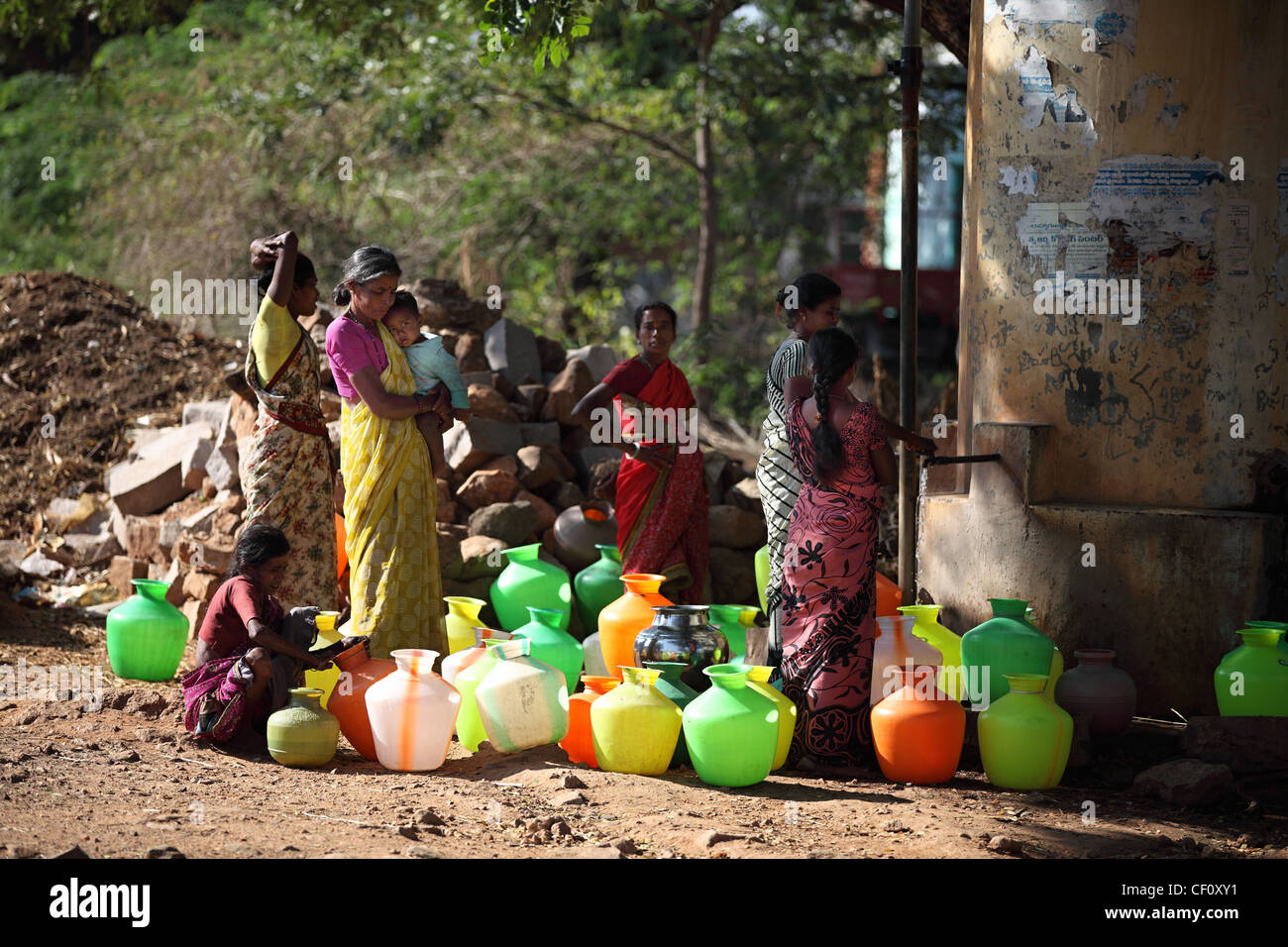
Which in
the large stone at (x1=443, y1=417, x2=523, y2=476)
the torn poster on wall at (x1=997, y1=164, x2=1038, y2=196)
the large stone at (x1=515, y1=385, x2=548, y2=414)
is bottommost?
the large stone at (x1=443, y1=417, x2=523, y2=476)

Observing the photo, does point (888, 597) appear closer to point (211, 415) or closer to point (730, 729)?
point (730, 729)

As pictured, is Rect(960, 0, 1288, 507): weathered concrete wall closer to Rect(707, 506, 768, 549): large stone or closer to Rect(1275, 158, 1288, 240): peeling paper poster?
Rect(1275, 158, 1288, 240): peeling paper poster

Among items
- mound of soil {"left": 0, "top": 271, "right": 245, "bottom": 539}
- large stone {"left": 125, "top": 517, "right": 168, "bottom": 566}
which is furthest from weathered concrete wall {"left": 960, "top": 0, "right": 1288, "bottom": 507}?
mound of soil {"left": 0, "top": 271, "right": 245, "bottom": 539}

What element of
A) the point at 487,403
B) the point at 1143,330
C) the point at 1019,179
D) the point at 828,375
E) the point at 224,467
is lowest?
the point at 224,467

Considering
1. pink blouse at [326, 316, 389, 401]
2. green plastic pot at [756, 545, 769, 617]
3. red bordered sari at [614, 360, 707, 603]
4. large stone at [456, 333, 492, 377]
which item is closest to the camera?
pink blouse at [326, 316, 389, 401]

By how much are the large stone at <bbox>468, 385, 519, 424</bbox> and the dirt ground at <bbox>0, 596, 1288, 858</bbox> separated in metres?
2.96

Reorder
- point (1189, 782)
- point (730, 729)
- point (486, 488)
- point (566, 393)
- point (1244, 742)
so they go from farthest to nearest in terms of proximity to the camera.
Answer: point (566, 393) < point (486, 488) < point (1244, 742) < point (1189, 782) < point (730, 729)

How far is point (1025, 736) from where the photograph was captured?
448 cm

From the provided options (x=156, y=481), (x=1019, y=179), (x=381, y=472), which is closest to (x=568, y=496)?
(x=381, y=472)

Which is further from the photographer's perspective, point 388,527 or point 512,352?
point 512,352

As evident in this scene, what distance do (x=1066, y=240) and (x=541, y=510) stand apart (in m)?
3.18

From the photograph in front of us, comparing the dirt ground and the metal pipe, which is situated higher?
the metal pipe

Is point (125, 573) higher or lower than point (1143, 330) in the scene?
lower

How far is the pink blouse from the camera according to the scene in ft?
16.6
